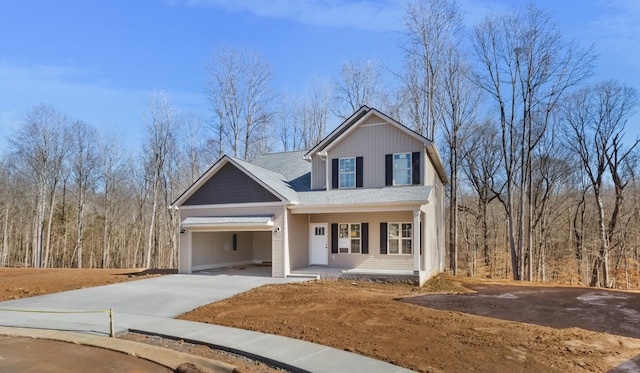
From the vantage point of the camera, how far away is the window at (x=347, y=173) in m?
17.7

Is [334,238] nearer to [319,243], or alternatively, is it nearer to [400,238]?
[319,243]

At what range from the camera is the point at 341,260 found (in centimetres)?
1711

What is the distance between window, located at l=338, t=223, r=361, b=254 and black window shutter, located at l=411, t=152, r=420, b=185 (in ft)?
10.3

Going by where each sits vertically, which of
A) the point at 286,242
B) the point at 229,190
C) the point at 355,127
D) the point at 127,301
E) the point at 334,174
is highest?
the point at 355,127

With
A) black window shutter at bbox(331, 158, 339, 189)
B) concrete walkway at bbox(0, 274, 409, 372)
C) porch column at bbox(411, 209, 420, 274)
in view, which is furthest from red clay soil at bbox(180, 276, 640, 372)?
black window shutter at bbox(331, 158, 339, 189)

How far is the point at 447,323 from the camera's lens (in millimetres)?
8492

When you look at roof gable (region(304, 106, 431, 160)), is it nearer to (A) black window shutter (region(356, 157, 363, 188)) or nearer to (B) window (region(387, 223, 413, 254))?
(A) black window shutter (region(356, 157, 363, 188))

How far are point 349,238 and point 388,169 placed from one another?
3.49 meters

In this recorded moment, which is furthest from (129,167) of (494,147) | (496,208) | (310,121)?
(496,208)

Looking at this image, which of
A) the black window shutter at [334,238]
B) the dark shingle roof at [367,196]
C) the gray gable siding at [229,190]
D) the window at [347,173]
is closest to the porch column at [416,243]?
the dark shingle roof at [367,196]

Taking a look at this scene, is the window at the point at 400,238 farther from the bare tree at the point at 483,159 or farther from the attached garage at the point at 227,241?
the bare tree at the point at 483,159

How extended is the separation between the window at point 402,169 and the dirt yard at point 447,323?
4728 mm

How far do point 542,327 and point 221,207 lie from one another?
42.6 ft

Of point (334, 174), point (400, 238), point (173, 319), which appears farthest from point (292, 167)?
point (173, 319)
